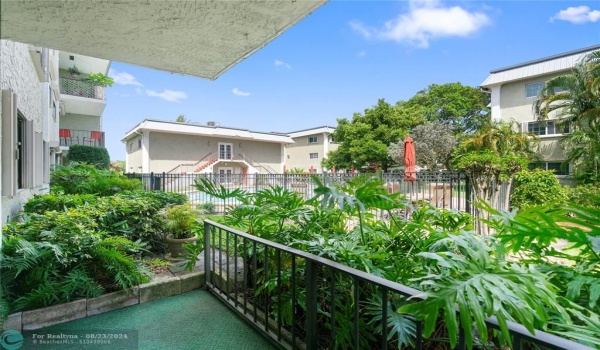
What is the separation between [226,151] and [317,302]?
66.5ft

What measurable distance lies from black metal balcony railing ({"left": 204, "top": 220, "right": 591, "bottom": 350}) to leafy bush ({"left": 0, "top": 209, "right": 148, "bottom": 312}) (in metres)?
0.86

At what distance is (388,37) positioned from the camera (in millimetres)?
14984

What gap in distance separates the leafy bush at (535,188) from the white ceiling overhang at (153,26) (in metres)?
8.98

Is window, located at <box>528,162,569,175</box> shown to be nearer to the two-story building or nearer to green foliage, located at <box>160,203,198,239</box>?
green foliage, located at <box>160,203,198,239</box>

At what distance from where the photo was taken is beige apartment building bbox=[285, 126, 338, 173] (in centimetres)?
2556

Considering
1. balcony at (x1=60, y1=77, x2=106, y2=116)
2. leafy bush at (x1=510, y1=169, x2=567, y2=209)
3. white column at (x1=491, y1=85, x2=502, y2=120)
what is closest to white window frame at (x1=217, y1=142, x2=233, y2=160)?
balcony at (x1=60, y1=77, x2=106, y2=116)

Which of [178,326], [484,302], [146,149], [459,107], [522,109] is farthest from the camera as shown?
[459,107]

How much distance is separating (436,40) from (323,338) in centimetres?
1817

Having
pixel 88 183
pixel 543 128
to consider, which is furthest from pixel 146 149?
pixel 543 128

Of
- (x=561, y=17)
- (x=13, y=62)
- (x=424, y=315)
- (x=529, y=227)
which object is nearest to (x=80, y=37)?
(x=13, y=62)

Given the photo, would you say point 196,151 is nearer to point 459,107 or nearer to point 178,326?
point 178,326

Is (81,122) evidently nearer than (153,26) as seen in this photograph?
No

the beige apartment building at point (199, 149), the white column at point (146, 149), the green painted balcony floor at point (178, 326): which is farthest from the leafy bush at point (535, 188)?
the white column at point (146, 149)

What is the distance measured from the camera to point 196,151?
19938 millimetres
